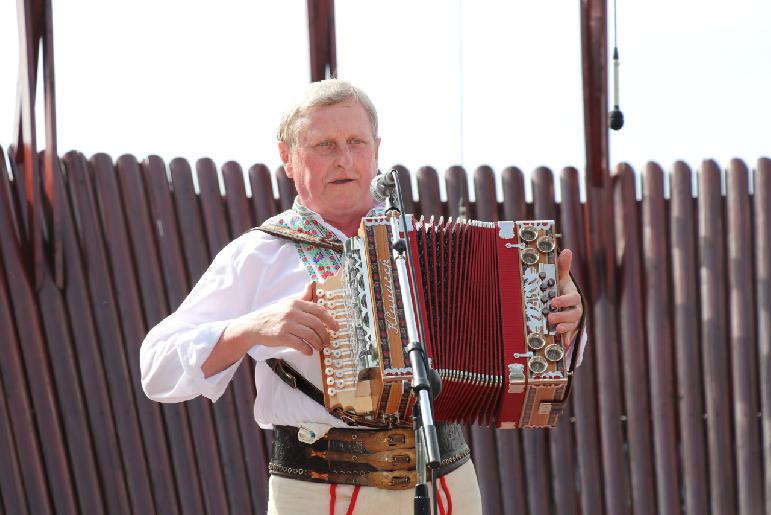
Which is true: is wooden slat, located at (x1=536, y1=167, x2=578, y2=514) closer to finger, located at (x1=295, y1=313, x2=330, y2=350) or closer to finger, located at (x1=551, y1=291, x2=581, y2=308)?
finger, located at (x1=551, y1=291, x2=581, y2=308)

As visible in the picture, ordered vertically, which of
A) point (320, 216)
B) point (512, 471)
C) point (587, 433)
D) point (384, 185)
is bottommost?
point (512, 471)

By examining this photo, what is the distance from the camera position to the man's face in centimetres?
300

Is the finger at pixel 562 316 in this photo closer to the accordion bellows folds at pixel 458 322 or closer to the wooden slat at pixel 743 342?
the accordion bellows folds at pixel 458 322

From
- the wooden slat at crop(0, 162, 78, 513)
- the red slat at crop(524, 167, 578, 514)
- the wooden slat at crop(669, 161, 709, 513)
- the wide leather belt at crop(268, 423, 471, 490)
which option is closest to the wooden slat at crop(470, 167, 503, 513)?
the red slat at crop(524, 167, 578, 514)

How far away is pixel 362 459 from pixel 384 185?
2.17 ft

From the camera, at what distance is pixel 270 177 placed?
5.82 meters

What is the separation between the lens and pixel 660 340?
5949 millimetres

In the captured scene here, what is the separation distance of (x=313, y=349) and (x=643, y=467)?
353 cm

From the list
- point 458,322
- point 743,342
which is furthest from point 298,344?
point 743,342

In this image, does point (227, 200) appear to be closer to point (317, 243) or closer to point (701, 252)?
point (701, 252)

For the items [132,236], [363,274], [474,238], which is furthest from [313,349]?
[132,236]

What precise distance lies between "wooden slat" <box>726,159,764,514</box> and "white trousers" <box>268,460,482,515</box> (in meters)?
3.38

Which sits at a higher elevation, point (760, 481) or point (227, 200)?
point (227, 200)

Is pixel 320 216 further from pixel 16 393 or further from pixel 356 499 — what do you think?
pixel 16 393
